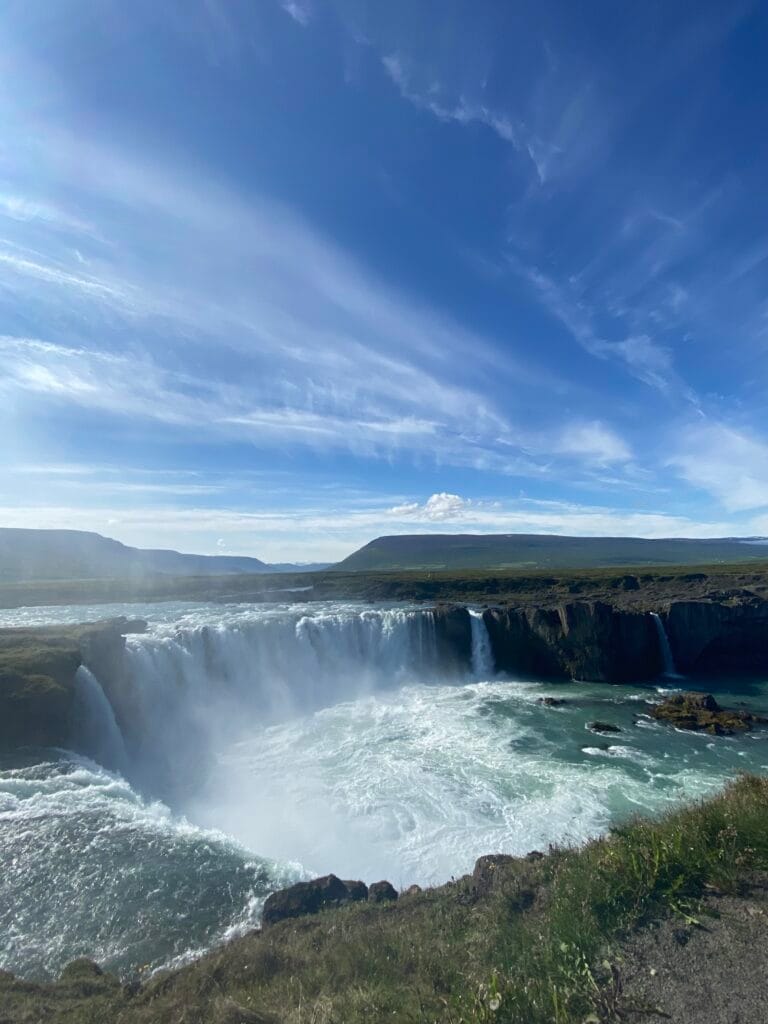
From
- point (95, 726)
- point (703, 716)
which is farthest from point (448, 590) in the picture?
point (95, 726)

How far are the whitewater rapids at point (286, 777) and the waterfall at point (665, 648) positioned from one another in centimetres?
561

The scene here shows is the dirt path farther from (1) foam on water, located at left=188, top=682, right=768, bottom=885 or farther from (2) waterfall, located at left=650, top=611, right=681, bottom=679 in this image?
(2) waterfall, located at left=650, top=611, right=681, bottom=679

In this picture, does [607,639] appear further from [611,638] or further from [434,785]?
[434,785]

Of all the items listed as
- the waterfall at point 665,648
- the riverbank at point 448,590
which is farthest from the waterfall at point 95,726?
the waterfall at point 665,648

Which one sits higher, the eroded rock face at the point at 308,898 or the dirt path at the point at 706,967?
the dirt path at the point at 706,967

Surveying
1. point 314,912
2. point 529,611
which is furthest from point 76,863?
point 529,611

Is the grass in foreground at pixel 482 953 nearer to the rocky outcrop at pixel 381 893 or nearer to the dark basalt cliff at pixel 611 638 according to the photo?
the rocky outcrop at pixel 381 893

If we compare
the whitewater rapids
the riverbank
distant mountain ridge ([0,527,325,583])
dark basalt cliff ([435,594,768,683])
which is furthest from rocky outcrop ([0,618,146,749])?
distant mountain ridge ([0,527,325,583])

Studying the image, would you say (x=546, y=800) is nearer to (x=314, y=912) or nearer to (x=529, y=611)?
(x=314, y=912)

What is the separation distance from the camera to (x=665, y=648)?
39406 mm

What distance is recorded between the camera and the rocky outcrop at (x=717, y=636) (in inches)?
1551

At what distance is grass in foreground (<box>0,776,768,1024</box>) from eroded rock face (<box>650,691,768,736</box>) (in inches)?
796

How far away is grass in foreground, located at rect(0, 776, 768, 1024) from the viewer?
198 inches

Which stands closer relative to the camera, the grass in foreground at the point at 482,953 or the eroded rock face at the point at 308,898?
the grass in foreground at the point at 482,953
